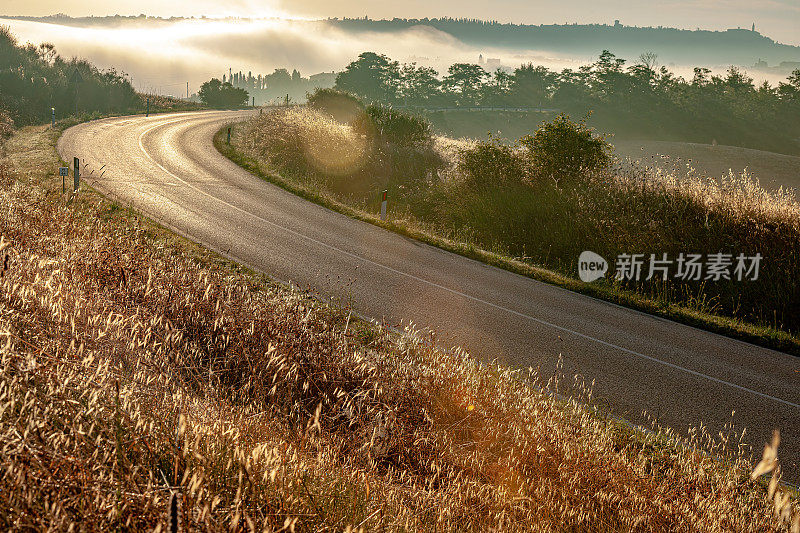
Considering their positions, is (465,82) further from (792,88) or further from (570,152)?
(570,152)

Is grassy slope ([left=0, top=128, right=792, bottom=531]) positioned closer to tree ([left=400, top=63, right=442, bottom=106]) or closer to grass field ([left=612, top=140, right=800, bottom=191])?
grass field ([left=612, top=140, right=800, bottom=191])

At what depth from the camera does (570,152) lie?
19.5m

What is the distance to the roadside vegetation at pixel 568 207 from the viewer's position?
12.2 m

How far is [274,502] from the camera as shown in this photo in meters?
3.16

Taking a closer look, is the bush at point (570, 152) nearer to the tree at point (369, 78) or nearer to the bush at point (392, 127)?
the bush at point (392, 127)

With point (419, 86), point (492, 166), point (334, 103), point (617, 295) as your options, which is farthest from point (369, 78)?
point (617, 295)

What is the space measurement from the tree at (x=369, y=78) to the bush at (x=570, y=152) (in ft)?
242

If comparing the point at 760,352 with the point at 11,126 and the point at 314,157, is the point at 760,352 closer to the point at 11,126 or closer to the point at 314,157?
the point at 314,157

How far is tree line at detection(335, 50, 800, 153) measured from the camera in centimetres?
7194

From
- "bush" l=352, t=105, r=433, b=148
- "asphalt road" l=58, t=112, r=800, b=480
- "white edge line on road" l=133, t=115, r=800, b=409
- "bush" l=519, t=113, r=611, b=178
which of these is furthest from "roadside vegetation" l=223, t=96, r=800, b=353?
"white edge line on road" l=133, t=115, r=800, b=409

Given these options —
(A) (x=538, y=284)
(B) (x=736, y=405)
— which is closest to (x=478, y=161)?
(A) (x=538, y=284)

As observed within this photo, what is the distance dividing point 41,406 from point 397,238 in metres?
12.5

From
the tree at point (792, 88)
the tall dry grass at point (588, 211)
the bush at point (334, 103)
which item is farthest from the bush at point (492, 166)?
the tree at point (792, 88)

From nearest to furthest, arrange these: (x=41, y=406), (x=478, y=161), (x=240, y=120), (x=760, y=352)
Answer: (x=41, y=406), (x=760, y=352), (x=478, y=161), (x=240, y=120)
